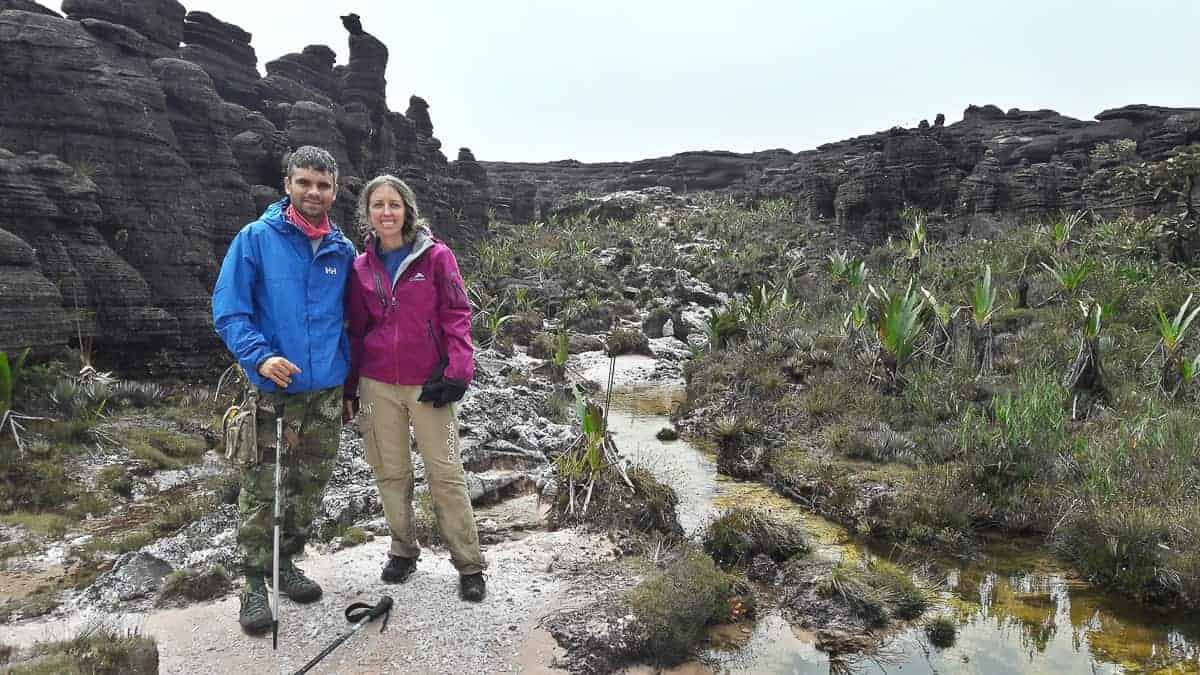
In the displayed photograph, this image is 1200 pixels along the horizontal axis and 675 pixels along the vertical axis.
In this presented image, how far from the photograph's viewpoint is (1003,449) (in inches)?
243

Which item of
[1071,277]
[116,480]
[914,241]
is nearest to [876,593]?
[116,480]

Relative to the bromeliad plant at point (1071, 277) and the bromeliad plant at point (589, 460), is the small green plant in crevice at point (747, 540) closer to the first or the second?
the bromeliad plant at point (589, 460)

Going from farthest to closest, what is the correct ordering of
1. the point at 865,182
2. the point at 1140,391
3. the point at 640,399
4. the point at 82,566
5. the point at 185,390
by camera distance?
the point at 865,182 → the point at 640,399 → the point at 185,390 → the point at 1140,391 → the point at 82,566

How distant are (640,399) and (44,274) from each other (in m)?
9.31

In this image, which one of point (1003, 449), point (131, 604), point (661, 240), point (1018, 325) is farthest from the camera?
point (661, 240)

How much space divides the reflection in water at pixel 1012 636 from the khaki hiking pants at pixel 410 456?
163 cm

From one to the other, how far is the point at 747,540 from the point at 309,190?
13.1 feet

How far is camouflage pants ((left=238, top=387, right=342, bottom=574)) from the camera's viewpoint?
3.25 meters

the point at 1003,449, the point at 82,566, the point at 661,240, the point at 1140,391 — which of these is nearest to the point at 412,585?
the point at 82,566

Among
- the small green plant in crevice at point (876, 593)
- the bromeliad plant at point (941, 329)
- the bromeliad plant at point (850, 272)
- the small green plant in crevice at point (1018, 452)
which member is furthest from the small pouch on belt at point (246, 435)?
the bromeliad plant at point (850, 272)

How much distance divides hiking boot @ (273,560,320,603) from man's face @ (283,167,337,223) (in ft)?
Answer: 6.11

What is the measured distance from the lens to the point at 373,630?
3.42 meters

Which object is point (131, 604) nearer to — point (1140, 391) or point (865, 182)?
point (1140, 391)

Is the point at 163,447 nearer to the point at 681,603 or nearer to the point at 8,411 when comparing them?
the point at 8,411
